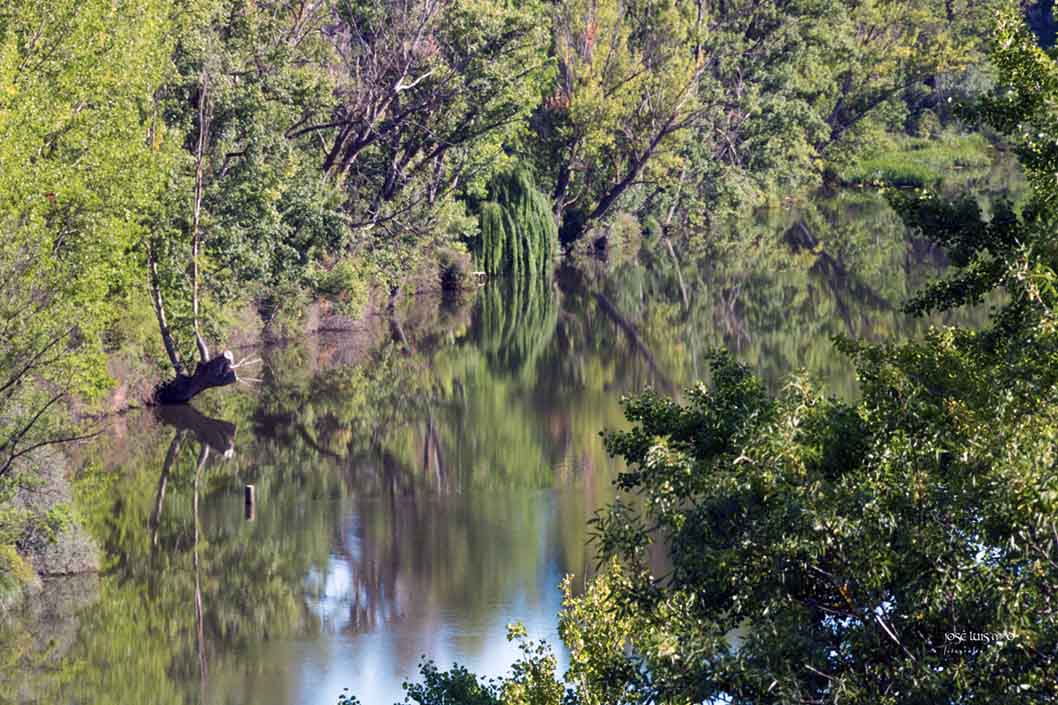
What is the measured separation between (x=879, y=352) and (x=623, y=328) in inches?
1393

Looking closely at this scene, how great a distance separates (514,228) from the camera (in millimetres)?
56719

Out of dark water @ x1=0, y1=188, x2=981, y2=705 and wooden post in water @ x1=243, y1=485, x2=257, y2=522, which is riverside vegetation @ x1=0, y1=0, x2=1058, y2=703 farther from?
wooden post in water @ x1=243, y1=485, x2=257, y2=522

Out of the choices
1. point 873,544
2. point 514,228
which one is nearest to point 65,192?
point 873,544

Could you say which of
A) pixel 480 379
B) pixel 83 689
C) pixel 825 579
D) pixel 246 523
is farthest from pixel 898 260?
pixel 825 579

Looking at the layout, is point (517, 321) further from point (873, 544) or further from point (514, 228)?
point (873, 544)

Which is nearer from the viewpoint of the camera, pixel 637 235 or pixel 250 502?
pixel 250 502

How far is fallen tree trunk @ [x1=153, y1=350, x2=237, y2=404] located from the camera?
35438mm

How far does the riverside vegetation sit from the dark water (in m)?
1.41

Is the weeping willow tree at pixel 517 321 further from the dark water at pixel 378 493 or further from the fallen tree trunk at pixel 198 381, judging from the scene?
the fallen tree trunk at pixel 198 381

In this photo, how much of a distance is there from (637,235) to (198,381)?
3536cm

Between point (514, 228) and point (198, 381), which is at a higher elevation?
point (514, 228)

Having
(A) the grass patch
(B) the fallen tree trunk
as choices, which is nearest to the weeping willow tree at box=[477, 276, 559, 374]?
(B) the fallen tree trunk

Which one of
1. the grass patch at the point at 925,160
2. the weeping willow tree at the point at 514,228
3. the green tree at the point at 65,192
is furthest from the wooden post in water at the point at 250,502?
the grass patch at the point at 925,160

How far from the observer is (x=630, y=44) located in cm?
6212
